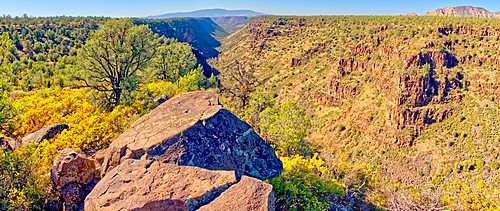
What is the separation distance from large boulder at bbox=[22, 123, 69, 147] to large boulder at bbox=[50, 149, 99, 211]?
439 cm

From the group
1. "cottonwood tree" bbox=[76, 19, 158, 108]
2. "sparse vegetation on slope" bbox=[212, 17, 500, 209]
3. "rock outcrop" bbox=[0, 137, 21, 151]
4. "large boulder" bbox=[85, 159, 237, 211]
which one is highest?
"cottonwood tree" bbox=[76, 19, 158, 108]

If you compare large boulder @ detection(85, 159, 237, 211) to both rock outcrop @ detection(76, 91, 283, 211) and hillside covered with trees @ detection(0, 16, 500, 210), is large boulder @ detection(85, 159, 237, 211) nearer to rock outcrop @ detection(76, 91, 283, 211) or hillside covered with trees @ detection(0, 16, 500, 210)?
rock outcrop @ detection(76, 91, 283, 211)

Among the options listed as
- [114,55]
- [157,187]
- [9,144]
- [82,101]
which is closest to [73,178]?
[157,187]

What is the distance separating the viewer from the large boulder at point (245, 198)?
9.90m

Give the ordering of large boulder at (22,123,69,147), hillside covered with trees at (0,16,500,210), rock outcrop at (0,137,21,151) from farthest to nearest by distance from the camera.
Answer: large boulder at (22,123,69,147) → rock outcrop at (0,137,21,151) → hillside covered with trees at (0,16,500,210)

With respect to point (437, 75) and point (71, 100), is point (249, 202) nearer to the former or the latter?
point (71, 100)

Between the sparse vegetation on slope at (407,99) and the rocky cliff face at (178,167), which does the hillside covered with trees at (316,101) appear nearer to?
the sparse vegetation on slope at (407,99)

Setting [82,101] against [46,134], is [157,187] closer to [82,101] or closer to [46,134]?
[46,134]

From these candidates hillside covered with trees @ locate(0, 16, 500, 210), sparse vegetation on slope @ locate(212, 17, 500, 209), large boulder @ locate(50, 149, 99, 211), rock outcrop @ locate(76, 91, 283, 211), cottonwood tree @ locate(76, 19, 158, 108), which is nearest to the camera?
rock outcrop @ locate(76, 91, 283, 211)

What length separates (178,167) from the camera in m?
11.5

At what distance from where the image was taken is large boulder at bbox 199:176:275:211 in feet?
32.5

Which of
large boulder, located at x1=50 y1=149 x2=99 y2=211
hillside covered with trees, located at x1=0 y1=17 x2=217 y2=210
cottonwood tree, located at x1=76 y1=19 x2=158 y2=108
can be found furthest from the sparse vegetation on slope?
large boulder, located at x1=50 y1=149 x2=99 y2=211

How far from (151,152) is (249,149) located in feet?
12.6

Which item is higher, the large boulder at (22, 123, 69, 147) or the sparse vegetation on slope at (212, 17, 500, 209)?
the large boulder at (22, 123, 69, 147)
